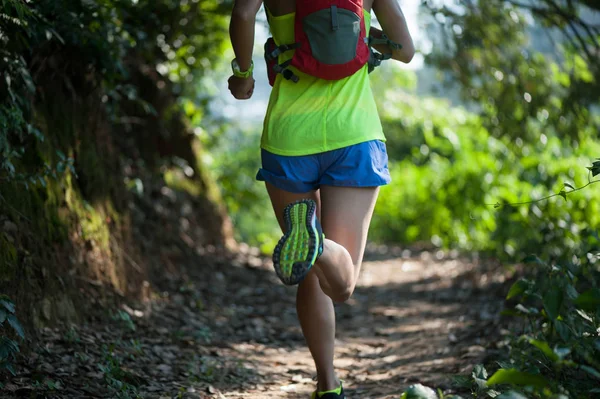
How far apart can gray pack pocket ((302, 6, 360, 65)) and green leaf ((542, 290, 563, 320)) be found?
3.50 feet

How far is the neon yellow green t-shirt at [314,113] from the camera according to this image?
2.62 metres

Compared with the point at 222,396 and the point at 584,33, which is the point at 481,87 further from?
the point at 222,396

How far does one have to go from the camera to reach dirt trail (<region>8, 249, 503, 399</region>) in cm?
306

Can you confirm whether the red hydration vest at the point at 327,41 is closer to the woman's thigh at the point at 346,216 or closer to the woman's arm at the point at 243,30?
the woman's arm at the point at 243,30

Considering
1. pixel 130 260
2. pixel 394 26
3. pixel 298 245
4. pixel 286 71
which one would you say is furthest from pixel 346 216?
pixel 130 260

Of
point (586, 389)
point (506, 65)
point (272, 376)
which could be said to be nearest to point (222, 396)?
point (272, 376)

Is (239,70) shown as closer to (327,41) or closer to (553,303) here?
(327,41)

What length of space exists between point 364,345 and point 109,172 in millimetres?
2026

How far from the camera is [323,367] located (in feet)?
9.21

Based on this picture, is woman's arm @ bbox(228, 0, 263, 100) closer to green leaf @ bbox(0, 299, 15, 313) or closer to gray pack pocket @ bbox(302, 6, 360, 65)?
gray pack pocket @ bbox(302, 6, 360, 65)

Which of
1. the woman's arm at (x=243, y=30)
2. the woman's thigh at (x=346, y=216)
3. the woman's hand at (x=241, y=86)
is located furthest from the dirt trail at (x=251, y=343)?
the woman's arm at (x=243, y=30)

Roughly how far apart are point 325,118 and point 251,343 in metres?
2.18

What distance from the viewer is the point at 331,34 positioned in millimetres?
2543

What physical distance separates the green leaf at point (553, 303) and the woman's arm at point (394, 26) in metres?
1.13
